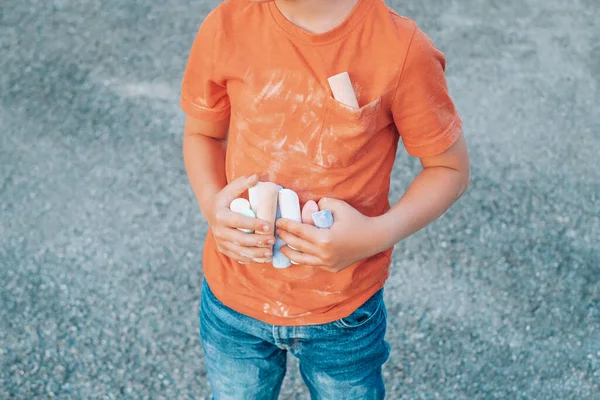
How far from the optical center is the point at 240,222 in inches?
46.4

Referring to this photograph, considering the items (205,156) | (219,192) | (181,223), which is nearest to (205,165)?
(205,156)

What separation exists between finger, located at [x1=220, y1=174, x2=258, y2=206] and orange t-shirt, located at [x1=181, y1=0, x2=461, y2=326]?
0.16ft

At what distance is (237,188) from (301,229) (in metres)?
0.13

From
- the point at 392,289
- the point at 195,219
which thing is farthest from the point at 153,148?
the point at 392,289

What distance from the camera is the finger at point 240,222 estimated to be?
1171mm

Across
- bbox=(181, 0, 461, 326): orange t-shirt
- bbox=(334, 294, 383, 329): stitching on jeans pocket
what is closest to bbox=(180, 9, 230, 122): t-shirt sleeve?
bbox=(181, 0, 461, 326): orange t-shirt

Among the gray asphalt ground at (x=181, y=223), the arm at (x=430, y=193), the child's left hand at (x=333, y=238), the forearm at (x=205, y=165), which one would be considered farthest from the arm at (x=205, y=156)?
the gray asphalt ground at (x=181, y=223)

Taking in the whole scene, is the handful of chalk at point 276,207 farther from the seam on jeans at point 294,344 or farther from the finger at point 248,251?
the seam on jeans at point 294,344

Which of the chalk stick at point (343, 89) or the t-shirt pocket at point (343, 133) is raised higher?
the chalk stick at point (343, 89)

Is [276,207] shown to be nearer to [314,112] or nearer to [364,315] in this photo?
[314,112]

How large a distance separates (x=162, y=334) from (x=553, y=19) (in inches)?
101

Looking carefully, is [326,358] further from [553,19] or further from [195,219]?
[553,19]

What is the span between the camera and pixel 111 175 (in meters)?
2.74

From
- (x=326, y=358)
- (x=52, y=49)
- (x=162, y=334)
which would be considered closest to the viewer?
(x=326, y=358)
